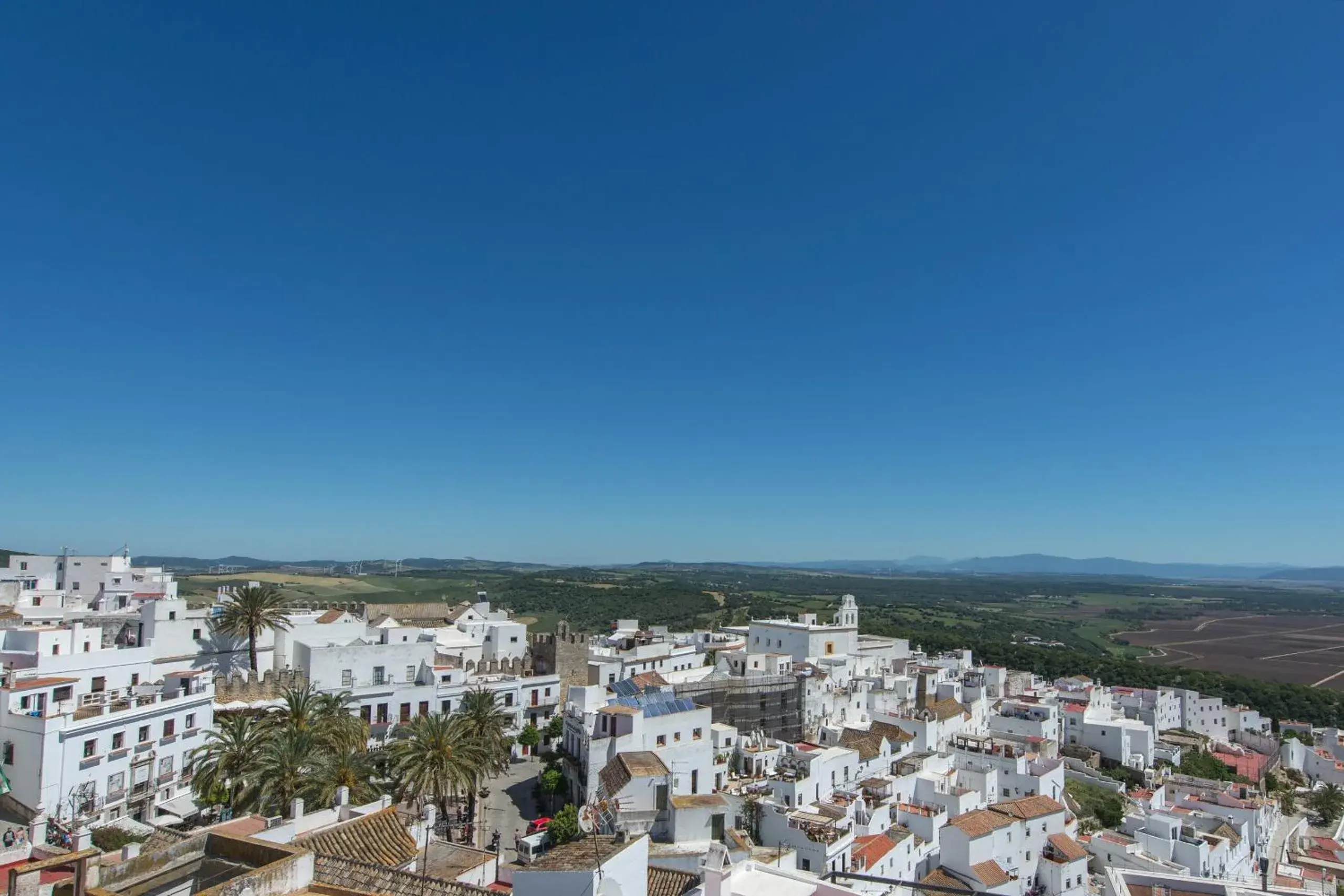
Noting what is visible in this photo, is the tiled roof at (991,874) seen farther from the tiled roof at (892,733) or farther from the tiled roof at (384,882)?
the tiled roof at (384,882)

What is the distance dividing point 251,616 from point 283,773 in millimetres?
14793

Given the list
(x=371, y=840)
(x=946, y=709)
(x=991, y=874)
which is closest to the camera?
(x=371, y=840)

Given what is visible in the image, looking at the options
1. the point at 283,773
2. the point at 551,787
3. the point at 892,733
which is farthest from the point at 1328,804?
the point at 283,773

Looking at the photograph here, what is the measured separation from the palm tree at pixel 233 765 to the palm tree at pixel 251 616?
33.5ft

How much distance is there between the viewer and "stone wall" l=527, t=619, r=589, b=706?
1827 inches

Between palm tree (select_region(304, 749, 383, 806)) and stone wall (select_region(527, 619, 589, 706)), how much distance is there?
21.3 m

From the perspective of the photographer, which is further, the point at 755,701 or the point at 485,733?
the point at 755,701

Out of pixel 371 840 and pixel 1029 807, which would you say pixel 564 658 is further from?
pixel 371 840

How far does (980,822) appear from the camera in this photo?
107ft

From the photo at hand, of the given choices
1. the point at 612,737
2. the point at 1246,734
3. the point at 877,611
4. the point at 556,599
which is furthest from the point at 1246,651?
the point at 612,737

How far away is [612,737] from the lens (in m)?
31.6

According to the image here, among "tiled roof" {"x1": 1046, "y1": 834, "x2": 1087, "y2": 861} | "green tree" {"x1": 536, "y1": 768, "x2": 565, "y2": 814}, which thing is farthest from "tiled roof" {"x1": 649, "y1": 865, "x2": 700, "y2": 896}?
"tiled roof" {"x1": 1046, "y1": 834, "x2": 1087, "y2": 861}

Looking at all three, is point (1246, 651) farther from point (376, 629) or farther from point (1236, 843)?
point (376, 629)

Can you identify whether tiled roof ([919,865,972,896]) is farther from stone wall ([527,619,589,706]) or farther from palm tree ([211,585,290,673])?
palm tree ([211,585,290,673])
